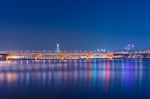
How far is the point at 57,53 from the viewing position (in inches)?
4210

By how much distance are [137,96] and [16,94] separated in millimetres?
7266

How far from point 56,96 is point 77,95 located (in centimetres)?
129

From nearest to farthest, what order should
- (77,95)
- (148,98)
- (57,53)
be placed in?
1. (148,98)
2. (77,95)
3. (57,53)

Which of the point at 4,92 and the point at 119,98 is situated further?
the point at 4,92

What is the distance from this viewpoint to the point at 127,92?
23.2 metres

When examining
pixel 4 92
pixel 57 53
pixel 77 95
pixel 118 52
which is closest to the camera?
pixel 77 95

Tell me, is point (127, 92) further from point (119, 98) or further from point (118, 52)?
point (118, 52)

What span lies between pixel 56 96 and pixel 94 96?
2232 millimetres

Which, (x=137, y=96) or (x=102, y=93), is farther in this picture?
(x=102, y=93)

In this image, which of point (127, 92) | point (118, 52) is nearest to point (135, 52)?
point (118, 52)

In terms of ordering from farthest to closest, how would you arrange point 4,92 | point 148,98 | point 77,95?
point 4,92
point 77,95
point 148,98

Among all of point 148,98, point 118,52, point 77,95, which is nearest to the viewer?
point 148,98

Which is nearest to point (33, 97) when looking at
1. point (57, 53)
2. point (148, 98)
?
point (148, 98)

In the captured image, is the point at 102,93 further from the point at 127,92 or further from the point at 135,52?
the point at 135,52
